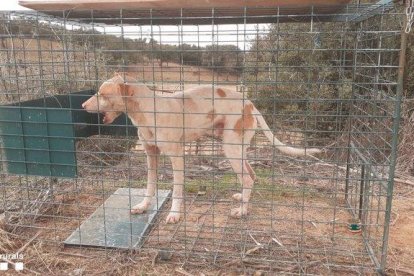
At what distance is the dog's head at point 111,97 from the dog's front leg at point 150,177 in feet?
2.05

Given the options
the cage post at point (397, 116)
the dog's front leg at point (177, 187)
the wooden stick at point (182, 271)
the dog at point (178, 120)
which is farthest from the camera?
the dog's front leg at point (177, 187)

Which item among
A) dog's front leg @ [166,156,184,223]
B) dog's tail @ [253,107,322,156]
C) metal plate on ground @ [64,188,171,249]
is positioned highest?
dog's tail @ [253,107,322,156]

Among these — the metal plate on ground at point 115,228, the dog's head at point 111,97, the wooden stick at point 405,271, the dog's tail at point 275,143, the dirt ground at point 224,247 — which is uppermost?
the dog's head at point 111,97

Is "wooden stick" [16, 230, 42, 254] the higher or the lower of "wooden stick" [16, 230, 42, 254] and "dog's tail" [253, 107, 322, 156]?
the lower

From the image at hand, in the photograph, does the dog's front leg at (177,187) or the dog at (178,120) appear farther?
the dog's front leg at (177,187)

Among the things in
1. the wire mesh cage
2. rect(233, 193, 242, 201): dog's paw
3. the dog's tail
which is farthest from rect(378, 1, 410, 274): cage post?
rect(233, 193, 242, 201): dog's paw

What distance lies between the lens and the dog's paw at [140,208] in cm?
430

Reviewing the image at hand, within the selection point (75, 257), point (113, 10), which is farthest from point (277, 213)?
point (113, 10)

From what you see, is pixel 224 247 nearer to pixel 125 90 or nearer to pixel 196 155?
pixel 196 155

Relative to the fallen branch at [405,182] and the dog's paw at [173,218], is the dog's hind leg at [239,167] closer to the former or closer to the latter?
the dog's paw at [173,218]

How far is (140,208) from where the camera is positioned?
4.31 meters

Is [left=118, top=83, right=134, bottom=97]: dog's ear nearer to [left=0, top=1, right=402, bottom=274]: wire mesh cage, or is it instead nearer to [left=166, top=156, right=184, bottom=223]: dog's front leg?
[left=0, top=1, right=402, bottom=274]: wire mesh cage

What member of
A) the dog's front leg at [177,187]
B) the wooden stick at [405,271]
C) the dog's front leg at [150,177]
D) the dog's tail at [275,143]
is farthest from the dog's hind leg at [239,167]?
the wooden stick at [405,271]

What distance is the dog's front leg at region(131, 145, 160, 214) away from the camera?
4.24 metres
